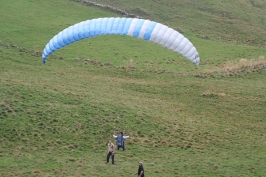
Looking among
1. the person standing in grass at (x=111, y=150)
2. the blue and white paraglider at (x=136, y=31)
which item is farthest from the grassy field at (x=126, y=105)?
the blue and white paraglider at (x=136, y=31)

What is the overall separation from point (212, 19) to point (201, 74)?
20278 mm

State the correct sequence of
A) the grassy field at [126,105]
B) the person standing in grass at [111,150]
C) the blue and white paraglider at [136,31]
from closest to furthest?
the person standing in grass at [111,150] < the blue and white paraglider at [136,31] < the grassy field at [126,105]

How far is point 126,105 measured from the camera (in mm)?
33875

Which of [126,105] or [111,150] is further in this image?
[126,105]

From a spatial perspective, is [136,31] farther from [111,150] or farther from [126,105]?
[126,105]

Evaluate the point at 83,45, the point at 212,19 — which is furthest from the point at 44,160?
→ the point at 212,19

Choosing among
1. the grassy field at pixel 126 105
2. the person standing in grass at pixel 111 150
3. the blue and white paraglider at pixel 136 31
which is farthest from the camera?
the grassy field at pixel 126 105

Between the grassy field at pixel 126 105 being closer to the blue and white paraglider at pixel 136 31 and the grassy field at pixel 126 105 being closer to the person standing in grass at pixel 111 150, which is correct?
the person standing in grass at pixel 111 150

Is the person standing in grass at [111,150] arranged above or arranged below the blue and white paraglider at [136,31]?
below

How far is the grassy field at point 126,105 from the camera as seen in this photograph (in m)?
26.1

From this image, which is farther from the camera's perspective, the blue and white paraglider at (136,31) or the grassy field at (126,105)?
the grassy field at (126,105)

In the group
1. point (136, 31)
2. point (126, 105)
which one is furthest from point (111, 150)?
point (126, 105)

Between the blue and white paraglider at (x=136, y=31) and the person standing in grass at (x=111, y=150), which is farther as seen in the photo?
the blue and white paraglider at (x=136, y=31)

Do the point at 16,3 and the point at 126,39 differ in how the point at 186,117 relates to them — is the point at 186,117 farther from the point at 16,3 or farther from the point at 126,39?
the point at 16,3
